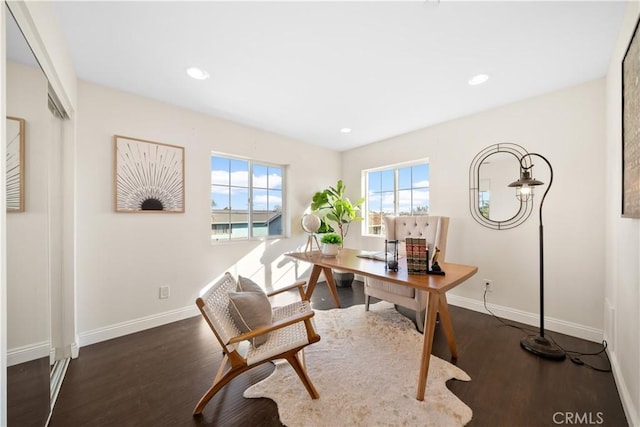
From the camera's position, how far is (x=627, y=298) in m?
1.57

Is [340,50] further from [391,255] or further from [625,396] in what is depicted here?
[625,396]

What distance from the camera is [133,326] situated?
2.53m

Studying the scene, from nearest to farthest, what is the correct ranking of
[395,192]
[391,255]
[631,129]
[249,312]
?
[631,129] → [249,312] → [391,255] → [395,192]

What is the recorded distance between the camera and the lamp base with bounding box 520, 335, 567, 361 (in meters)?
2.01

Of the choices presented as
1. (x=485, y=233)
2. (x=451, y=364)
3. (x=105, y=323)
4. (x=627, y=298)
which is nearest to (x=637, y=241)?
(x=627, y=298)

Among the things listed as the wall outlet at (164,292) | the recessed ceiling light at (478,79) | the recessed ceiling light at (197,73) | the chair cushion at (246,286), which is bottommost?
the wall outlet at (164,292)

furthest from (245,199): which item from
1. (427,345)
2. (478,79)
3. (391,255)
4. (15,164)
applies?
(478,79)

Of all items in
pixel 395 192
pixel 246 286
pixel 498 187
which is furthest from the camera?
pixel 395 192

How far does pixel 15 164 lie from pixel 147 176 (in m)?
1.57

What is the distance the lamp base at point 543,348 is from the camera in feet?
6.60

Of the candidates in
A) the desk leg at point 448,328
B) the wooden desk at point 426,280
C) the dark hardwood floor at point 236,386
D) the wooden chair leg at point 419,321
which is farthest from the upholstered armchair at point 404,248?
the dark hardwood floor at point 236,386

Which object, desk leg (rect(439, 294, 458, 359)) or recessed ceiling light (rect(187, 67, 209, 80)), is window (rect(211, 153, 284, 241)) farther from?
desk leg (rect(439, 294, 458, 359))

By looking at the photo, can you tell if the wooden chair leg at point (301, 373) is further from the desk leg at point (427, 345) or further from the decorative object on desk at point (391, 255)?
the decorative object on desk at point (391, 255)

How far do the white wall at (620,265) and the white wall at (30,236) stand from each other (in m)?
3.06
